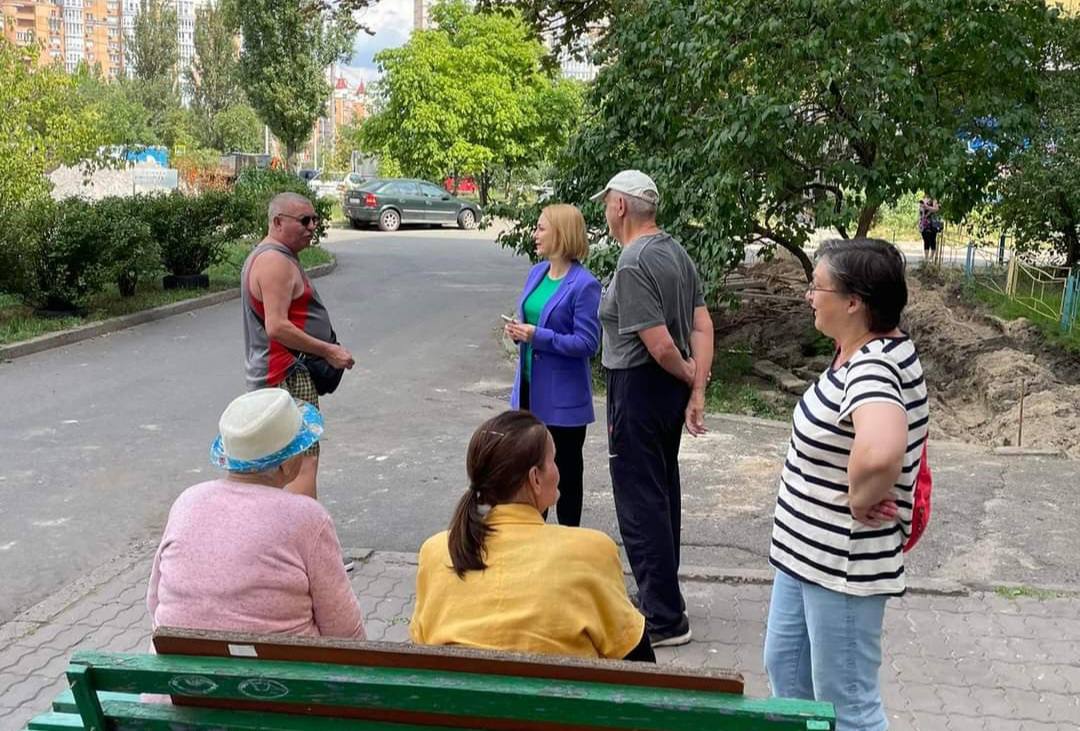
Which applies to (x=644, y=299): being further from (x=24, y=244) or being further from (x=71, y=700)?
(x=24, y=244)

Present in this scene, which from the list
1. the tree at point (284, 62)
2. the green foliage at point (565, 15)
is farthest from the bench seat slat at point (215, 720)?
the tree at point (284, 62)

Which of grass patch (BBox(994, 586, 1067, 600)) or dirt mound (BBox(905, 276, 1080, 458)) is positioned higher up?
dirt mound (BBox(905, 276, 1080, 458))

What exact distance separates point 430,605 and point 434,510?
3.80m

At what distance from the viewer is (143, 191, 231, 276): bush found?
47.6 feet

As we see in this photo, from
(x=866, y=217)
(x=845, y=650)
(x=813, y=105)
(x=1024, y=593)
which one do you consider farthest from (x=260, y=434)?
(x=866, y=217)

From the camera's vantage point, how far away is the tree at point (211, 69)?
71.2m

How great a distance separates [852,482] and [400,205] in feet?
92.4

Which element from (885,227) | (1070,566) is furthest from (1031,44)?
(885,227)

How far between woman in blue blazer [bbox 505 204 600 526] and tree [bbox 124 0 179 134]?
2710 inches

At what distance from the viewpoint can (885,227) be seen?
32969 millimetres

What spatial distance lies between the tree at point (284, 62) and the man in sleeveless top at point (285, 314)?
27.4m

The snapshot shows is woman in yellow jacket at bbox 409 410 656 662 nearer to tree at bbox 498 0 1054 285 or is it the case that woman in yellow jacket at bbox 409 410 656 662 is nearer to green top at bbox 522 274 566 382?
green top at bbox 522 274 566 382

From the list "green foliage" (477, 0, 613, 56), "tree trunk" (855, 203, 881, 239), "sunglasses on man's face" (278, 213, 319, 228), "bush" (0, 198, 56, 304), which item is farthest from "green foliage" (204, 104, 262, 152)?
"sunglasses on man's face" (278, 213, 319, 228)

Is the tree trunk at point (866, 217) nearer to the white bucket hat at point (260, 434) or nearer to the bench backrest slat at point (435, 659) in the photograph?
the white bucket hat at point (260, 434)
